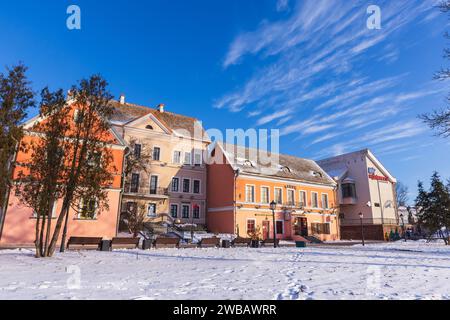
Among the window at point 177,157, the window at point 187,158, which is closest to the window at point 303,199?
the window at point 187,158

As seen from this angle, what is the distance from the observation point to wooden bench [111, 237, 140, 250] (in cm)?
1778

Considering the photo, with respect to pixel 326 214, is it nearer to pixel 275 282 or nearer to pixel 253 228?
pixel 253 228

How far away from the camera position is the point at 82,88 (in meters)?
14.5

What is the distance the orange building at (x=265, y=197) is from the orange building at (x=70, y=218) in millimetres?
12872

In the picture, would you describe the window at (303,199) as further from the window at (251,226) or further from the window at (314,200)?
the window at (251,226)

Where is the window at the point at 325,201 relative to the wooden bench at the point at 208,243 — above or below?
above

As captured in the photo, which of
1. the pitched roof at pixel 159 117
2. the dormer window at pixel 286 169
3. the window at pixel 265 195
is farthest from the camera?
the dormer window at pixel 286 169

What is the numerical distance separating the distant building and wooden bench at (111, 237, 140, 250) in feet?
101

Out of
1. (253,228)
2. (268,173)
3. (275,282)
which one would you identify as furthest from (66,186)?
(268,173)

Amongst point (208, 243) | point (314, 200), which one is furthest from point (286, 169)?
point (208, 243)

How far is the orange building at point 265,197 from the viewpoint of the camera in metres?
32.0

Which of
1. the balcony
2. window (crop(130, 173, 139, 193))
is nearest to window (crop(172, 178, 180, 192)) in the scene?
the balcony

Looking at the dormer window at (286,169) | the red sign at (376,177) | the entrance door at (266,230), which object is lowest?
the entrance door at (266,230)
